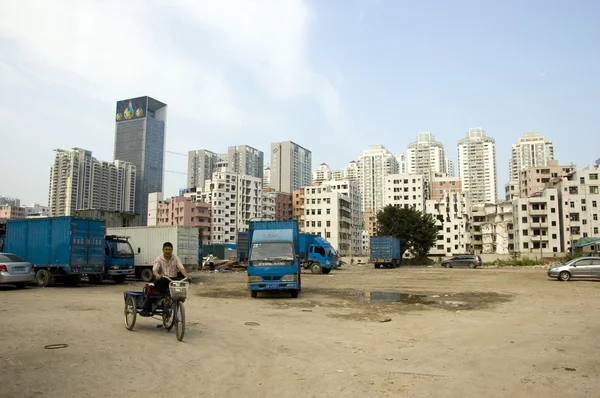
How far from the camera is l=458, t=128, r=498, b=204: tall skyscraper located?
178 m

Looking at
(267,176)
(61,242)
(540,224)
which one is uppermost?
(267,176)

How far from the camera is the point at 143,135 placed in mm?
153750

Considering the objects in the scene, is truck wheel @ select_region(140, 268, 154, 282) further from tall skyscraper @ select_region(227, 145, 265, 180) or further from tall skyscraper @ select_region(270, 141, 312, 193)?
tall skyscraper @ select_region(270, 141, 312, 193)

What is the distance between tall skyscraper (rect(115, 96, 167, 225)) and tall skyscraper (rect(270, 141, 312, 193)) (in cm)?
4533

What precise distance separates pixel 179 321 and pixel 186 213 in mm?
101676

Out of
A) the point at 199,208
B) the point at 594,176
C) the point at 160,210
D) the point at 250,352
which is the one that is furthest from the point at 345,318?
the point at 160,210

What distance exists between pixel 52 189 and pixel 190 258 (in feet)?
378

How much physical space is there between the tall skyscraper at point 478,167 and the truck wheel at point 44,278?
176 meters

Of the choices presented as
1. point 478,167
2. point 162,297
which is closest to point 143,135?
point 478,167

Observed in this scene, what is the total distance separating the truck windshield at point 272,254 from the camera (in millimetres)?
16188

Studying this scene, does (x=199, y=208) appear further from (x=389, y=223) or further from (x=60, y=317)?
(x=60, y=317)

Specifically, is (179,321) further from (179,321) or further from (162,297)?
(162,297)

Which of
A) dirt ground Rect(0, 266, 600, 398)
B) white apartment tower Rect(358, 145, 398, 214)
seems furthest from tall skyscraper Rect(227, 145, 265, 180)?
dirt ground Rect(0, 266, 600, 398)

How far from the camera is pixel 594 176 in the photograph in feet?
279
